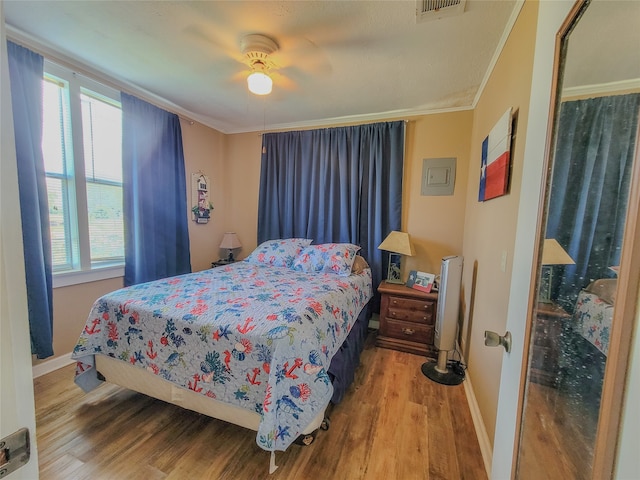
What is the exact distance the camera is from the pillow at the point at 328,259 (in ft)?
8.77

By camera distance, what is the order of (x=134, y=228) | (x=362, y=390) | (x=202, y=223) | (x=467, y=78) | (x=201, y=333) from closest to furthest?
(x=201, y=333), (x=362, y=390), (x=467, y=78), (x=134, y=228), (x=202, y=223)

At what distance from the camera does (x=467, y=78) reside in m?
2.17

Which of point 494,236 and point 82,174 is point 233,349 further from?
point 82,174

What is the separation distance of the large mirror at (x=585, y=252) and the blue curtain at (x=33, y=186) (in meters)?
2.82

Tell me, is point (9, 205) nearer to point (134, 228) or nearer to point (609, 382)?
point (609, 382)

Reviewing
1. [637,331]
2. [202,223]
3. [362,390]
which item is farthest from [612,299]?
[202,223]

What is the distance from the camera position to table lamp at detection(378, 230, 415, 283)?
276cm

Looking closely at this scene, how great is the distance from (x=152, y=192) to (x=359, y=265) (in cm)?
227

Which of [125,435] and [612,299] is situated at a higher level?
[612,299]

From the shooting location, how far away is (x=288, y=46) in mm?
1820

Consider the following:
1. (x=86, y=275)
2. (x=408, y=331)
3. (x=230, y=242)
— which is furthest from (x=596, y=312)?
(x=230, y=242)

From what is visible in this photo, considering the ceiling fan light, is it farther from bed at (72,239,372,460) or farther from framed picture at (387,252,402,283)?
framed picture at (387,252,402,283)

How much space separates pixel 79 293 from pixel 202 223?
144cm

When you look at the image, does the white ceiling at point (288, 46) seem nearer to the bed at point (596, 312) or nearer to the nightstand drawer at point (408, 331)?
the bed at point (596, 312)
